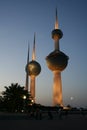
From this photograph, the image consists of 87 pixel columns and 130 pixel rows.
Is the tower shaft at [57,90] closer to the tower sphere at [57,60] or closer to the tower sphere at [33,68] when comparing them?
the tower sphere at [57,60]

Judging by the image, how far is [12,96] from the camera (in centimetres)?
6269

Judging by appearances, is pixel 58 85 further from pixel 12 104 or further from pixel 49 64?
pixel 12 104

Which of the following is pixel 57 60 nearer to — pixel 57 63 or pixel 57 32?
pixel 57 63

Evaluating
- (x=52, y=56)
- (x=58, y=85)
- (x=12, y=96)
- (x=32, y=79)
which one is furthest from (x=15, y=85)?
(x=32, y=79)

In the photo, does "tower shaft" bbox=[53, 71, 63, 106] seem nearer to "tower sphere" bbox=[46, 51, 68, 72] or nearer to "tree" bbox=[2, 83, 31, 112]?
"tower sphere" bbox=[46, 51, 68, 72]

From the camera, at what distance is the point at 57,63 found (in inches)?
5359

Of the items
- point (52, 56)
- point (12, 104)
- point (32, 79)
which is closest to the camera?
point (12, 104)

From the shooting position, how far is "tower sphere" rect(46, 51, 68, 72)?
5354 inches

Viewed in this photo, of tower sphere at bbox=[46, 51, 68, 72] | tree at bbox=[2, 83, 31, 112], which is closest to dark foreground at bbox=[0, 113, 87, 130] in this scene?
tree at bbox=[2, 83, 31, 112]

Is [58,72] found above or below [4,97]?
above

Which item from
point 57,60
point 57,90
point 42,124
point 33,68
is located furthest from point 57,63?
point 42,124

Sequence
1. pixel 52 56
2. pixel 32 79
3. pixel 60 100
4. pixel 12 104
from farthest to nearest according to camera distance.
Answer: pixel 32 79
pixel 60 100
pixel 52 56
pixel 12 104

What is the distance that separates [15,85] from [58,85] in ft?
282

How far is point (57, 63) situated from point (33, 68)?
76.6 feet
